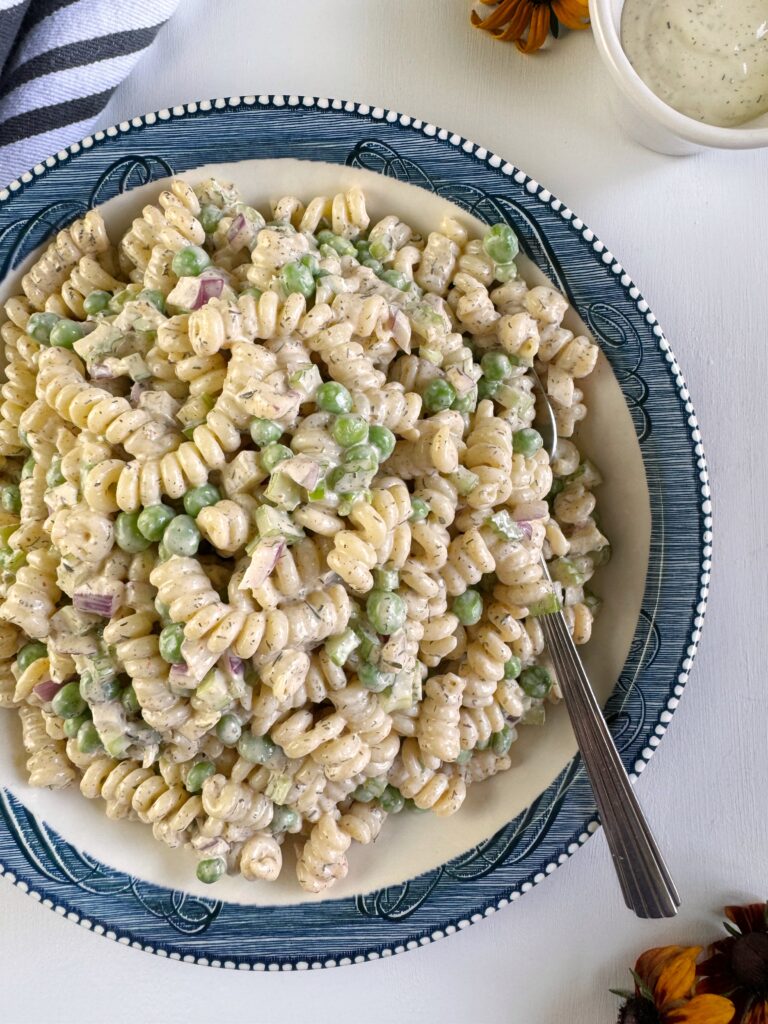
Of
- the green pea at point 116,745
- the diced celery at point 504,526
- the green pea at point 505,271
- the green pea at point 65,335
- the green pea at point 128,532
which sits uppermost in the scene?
the green pea at point 505,271

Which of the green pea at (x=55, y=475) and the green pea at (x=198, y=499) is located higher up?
the green pea at (x=198, y=499)

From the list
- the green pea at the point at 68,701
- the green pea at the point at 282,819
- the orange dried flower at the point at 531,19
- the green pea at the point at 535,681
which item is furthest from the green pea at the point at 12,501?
the orange dried flower at the point at 531,19

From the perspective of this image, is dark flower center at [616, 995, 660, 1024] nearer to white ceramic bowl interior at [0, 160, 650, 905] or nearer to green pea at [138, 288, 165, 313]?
white ceramic bowl interior at [0, 160, 650, 905]

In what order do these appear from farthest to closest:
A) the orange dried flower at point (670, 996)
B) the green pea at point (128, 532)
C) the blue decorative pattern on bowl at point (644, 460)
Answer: the orange dried flower at point (670, 996) → the blue decorative pattern on bowl at point (644, 460) → the green pea at point (128, 532)

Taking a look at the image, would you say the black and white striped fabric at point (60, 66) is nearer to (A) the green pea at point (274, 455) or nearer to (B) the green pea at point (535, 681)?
(A) the green pea at point (274, 455)

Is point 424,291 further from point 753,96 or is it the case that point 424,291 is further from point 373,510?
point 753,96

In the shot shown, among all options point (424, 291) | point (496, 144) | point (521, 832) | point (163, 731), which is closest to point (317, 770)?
point (163, 731)

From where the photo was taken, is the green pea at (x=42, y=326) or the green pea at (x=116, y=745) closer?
the green pea at (x=116, y=745)
